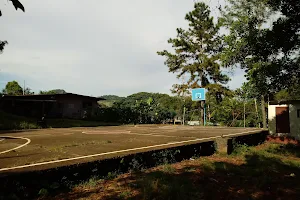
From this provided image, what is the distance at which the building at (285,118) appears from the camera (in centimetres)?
1766

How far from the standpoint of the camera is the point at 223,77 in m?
29.1

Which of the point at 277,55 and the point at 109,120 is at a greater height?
the point at 277,55

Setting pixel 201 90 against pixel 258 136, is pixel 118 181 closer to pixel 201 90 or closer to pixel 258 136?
pixel 258 136

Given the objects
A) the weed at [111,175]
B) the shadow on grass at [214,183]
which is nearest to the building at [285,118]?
the shadow on grass at [214,183]

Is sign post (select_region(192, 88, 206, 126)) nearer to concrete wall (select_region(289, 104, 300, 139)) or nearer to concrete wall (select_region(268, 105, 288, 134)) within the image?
concrete wall (select_region(268, 105, 288, 134))

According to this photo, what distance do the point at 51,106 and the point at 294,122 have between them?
24.4 metres

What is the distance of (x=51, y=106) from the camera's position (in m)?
26.0

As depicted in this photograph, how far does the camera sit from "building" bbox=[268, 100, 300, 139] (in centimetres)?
1766

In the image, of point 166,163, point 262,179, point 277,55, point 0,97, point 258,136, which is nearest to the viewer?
point 262,179

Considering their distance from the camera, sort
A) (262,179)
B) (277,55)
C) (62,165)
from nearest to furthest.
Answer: (62,165) → (262,179) → (277,55)

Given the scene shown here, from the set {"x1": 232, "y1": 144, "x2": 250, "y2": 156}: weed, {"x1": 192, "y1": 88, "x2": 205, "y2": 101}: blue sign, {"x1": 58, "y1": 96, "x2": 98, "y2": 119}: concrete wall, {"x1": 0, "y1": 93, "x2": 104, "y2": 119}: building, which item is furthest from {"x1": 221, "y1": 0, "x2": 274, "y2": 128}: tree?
{"x1": 58, "y1": 96, "x2": 98, "y2": 119}: concrete wall

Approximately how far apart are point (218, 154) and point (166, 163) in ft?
9.72

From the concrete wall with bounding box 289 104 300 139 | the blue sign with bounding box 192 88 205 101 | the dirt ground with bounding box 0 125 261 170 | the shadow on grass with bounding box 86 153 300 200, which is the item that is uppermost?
the blue sign with bounding box 192 88 205 101

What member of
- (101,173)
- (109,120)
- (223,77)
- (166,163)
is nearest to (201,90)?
(223,77)
